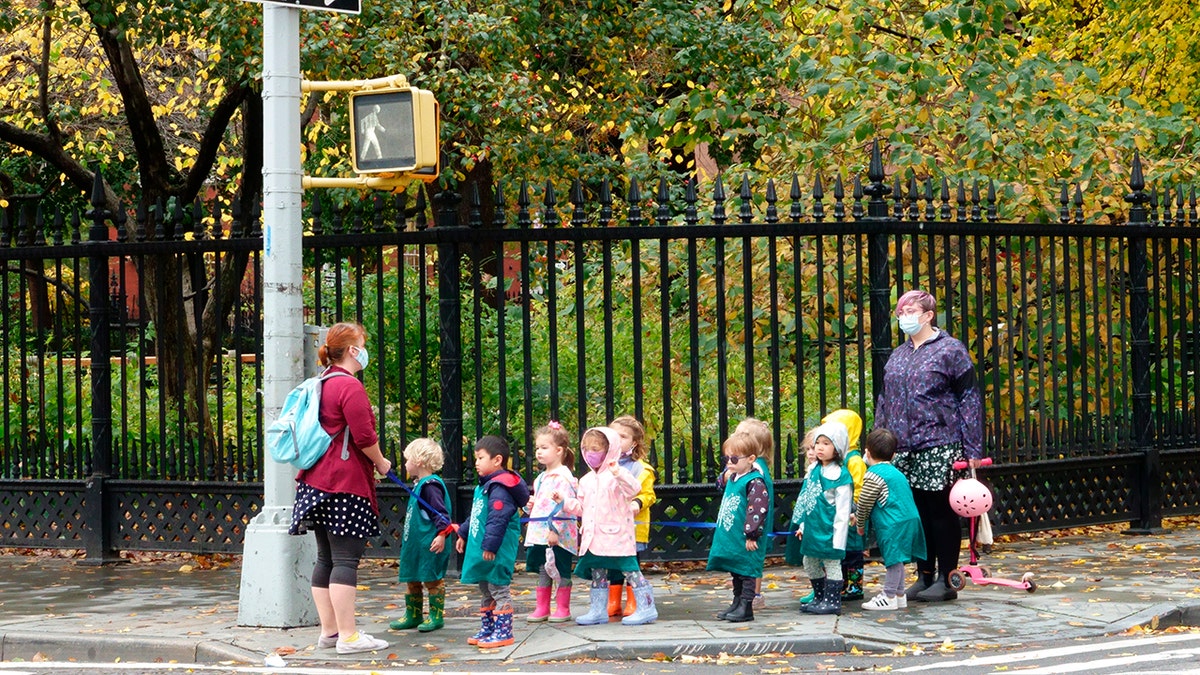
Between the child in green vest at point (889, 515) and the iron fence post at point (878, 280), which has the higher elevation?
the iron fence post at point (878, 280)

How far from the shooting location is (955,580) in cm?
928

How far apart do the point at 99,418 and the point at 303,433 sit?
433 centimetres

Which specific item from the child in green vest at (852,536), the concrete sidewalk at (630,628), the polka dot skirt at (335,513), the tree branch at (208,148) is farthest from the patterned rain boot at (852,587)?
the tree branch at (208,148)

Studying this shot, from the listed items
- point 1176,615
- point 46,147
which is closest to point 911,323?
point 1176,615

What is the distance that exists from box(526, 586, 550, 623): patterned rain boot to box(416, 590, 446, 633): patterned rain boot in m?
0.50

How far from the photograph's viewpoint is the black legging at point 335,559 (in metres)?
8.12

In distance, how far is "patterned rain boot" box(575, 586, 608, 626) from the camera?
8636 mm

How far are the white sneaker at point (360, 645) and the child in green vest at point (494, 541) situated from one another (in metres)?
0.46

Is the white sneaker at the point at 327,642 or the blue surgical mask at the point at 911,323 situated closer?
the white sneaker at the point at 327,642

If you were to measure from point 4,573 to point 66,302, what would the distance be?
15.2m

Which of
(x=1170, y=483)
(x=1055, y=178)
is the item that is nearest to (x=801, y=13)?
(x=1055, y=178)

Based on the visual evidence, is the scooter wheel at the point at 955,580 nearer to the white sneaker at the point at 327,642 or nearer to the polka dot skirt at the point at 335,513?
the polka dot skirt at the point at 335,513

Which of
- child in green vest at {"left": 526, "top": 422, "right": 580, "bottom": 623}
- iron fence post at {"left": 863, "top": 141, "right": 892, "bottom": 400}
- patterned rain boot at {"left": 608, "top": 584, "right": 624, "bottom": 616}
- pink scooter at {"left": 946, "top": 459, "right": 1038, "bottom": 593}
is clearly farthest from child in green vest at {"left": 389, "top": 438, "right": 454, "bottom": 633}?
iron fence post at {"left": 863, "top": 141, "right": 892, "bottom": 400}

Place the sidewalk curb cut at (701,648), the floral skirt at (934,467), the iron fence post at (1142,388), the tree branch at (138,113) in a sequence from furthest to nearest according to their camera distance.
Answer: the tree branch at (138,113) < the iron fence post at (1142,388) < the floral skirt at (934,467) < the sidewalk curb cut at (701,648)
